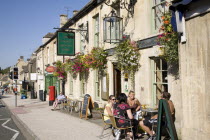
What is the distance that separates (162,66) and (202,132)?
3.18m

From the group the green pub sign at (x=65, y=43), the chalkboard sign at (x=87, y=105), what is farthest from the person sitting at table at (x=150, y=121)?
the green pub sign at (x=65, y=43)

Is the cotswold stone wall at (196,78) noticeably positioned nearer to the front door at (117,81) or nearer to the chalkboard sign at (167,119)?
the chalkboard sign at (167,119)

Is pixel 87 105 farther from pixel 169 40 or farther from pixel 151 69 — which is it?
pixel 169 40

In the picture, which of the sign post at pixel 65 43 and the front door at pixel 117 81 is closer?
the front door at pixel 117 81

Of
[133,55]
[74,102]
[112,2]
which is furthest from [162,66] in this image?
[74,102]

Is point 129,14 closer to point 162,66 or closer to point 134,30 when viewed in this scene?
point 134,30

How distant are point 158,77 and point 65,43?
797 centimetres

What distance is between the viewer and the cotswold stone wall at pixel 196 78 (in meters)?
4.82

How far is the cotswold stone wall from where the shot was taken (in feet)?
15.8

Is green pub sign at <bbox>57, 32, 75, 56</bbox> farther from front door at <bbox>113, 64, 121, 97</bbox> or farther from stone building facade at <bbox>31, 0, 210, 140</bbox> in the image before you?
front door at <bbox>113, 64, 121, 97</bbox>

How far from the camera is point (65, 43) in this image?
14273 mm

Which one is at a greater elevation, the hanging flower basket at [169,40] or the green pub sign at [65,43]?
the green pub sign at [65,43]

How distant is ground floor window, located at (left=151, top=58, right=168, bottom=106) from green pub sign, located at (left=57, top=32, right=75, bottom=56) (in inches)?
290

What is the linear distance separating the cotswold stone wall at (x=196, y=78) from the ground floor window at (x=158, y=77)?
2.14 meters
